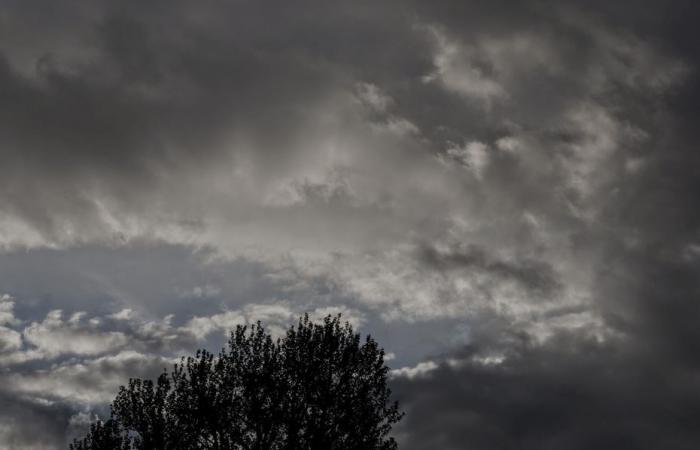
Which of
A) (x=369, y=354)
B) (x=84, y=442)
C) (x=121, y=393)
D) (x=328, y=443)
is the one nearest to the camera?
(x=328, y=443)

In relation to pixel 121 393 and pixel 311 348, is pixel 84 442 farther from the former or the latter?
pixel 311 348

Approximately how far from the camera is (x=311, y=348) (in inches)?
1805

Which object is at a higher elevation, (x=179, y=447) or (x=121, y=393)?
(x=121, y=393)

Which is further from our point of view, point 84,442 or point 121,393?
point 84,442

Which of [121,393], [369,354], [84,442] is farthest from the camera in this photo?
[84,442]

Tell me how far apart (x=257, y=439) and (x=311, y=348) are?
7.30 metres

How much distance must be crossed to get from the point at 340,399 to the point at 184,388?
38.3 ft

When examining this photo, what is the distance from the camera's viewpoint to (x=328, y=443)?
4272 cm

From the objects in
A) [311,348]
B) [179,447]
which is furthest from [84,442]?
[311,348]

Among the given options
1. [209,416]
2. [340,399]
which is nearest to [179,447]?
[209,416]

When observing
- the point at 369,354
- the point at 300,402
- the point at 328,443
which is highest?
the point at 369,354

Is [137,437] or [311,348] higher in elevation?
[311,348]

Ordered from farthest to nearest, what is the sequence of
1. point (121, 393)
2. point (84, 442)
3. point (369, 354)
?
point (84, 442)
point (121, 393)
point (369, 354)

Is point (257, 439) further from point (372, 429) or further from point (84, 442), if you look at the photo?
point (84, 442)
